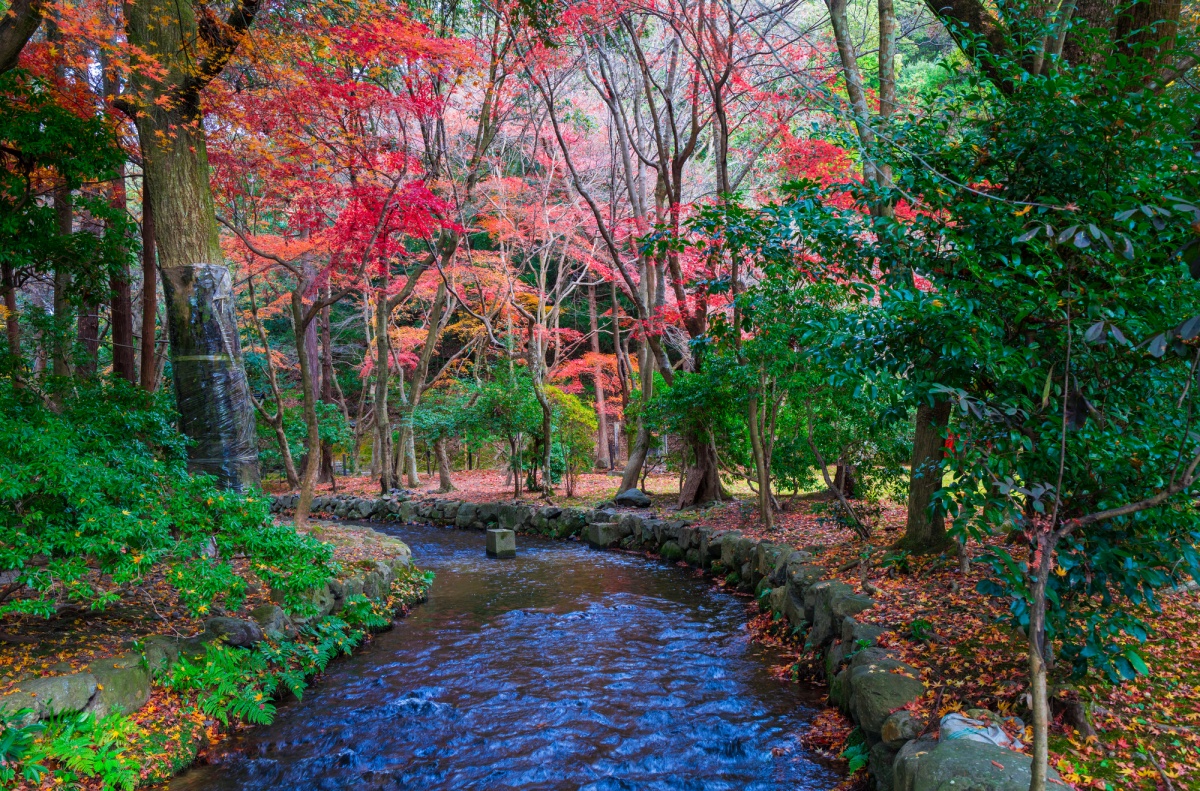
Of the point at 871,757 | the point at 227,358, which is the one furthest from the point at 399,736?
the point at 227,358

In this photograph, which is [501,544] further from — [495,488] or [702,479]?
[495,488]

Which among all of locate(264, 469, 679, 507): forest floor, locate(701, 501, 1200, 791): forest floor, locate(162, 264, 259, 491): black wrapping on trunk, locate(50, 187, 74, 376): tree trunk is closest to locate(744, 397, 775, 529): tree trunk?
locate(701, 501, 1200, 791): forest floor

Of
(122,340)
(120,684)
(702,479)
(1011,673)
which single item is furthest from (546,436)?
(1011,673)

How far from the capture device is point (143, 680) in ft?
13.3

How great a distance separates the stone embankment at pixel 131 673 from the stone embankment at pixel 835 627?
412cm

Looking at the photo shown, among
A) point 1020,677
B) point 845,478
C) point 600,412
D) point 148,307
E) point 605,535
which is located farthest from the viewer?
point 600,412

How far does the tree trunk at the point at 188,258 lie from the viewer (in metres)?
6.34

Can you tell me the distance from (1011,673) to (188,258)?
7200 millimetres

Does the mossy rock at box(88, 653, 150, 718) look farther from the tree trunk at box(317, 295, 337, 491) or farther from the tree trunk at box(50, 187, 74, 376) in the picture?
the tree trunk at box(317, 295, 337, 491)

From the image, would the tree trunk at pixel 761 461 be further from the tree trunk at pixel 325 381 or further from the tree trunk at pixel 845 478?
the tree trunk at pixel 325 381

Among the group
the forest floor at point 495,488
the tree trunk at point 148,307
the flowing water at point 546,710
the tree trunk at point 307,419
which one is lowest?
the flowing water at point 546,710

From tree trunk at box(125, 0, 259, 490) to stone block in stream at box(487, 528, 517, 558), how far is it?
472cm

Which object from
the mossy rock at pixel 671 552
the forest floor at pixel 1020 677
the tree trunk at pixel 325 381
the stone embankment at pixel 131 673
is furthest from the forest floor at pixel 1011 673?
the tree trunk at pixel 325 381

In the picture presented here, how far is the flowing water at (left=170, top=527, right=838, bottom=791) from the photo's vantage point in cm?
396
